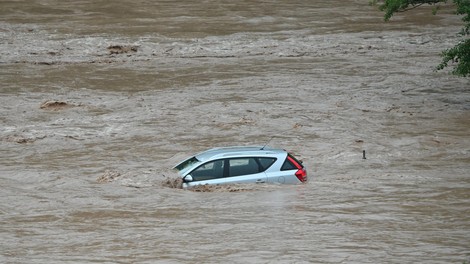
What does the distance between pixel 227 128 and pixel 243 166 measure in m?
8.17

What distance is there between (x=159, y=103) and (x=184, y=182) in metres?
11.6

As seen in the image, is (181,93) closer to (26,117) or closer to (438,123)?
(26,117)

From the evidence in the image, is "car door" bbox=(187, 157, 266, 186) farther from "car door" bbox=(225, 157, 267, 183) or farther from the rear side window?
the rear side window

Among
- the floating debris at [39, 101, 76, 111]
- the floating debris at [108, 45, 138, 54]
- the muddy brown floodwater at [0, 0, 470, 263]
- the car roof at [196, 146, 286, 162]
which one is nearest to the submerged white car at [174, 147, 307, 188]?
the car roof at [196, 146, 286, 162]

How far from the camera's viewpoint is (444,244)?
1445 centimetres

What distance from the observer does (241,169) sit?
1834cm

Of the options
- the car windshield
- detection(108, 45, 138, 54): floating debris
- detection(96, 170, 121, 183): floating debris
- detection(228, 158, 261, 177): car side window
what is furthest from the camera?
detection(108, 45, 138, 54): floating debris

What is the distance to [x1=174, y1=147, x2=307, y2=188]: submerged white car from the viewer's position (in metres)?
18.2

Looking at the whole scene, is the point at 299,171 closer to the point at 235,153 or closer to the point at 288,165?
the point at 288,165

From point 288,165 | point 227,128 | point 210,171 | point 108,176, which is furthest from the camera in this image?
point 227,128

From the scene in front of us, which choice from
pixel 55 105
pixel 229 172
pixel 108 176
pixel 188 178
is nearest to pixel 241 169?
pixel 229 172

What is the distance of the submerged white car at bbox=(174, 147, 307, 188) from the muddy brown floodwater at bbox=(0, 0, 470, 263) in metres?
0.23

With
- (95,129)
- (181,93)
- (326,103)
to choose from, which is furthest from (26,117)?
(326,103)

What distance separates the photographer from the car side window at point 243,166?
18297mm
